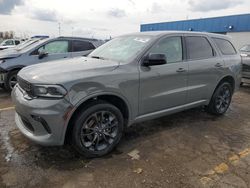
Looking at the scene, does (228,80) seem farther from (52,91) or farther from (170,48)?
(52,91)

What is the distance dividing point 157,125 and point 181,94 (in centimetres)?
82

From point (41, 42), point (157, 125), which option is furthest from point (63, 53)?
point (157, 125)

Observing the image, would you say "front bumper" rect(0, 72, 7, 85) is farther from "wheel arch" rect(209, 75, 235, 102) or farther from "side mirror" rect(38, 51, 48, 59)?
"wheel arch" rect(209, 75, 235, 102)

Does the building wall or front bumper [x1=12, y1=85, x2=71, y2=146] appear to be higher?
the building wall

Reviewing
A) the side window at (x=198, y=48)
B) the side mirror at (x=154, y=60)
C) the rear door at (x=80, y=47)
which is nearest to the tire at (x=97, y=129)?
the side mirror at (x=154, y=60)

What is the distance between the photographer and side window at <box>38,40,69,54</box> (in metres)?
7.44

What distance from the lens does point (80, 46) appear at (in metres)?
7.96

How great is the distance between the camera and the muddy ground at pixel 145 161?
3.04 metres

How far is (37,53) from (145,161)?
5.16m

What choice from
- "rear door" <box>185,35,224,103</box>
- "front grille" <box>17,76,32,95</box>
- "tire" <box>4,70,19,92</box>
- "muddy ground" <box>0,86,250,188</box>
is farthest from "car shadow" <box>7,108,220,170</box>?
"tire" <box>4,70,19,92</box>

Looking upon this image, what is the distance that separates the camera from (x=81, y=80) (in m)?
3.21

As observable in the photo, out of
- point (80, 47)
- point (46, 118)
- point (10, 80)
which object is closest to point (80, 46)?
point (80, 47)

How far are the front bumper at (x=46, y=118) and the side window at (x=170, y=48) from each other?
1810 millimetres

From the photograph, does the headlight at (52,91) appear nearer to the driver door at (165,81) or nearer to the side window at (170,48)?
the driver door at (165,81)
